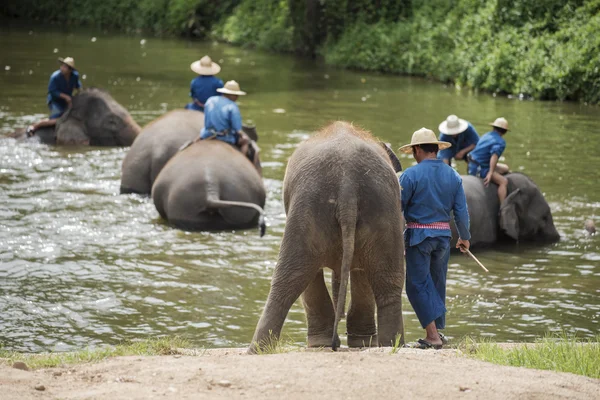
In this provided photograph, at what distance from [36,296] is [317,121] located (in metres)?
11.6

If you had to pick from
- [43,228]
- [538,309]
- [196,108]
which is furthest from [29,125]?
[538,309]

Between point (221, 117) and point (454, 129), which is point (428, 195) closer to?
point (454, 129)

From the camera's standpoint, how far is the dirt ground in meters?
5.54

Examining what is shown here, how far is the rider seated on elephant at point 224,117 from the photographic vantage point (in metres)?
13.1

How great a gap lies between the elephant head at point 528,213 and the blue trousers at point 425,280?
4395 millimetres

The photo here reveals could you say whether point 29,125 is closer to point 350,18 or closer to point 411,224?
point 411,224

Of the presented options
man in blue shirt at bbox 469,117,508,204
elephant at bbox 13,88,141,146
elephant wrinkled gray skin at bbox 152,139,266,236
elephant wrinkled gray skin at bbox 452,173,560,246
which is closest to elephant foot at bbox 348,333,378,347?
elephant wrinkled gray skin at bbox 152,139,266,236

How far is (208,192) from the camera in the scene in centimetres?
1227

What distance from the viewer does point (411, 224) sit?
25.8ft

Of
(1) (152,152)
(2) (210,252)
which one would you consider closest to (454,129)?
(2) (210,252)

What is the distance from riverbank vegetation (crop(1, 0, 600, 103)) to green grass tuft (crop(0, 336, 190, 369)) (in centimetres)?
1726

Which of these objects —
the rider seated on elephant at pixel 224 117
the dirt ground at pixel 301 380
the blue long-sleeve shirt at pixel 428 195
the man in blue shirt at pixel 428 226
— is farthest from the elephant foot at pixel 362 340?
the rider seated on elephant at pixel 224 117

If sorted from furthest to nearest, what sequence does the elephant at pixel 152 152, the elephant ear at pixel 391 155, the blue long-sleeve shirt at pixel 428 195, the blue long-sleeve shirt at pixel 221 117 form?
the elephant at pixel 152 152 < the blue long-sleeve shirt at pixel 221 117 < the elephant ear at pixel 391 155 < the blue long-sleeve shirt at pixel 428 195

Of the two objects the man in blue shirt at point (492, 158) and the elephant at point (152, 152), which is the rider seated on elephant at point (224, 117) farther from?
the man in blue shirt at point (492, 158)
